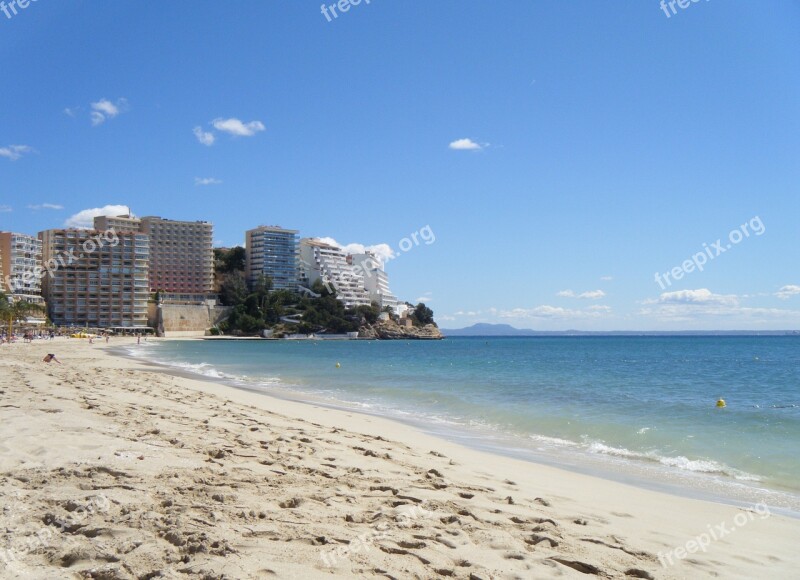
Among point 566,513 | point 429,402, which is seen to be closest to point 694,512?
point 566,513

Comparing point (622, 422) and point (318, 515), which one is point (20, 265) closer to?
point (622, 422)

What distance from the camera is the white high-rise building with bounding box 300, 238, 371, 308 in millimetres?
138875

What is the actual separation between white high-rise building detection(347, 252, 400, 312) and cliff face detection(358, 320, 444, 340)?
1132cm

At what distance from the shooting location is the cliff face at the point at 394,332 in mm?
130500

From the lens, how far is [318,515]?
15.3ft

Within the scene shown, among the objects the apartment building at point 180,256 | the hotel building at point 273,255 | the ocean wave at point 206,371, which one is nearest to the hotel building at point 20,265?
the apartment building at point 180,256

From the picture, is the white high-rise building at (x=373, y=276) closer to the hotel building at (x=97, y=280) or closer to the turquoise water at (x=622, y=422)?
the hotel building at (x=97, y=280)

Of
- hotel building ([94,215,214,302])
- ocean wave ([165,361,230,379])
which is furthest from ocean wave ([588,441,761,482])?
hotel building ([94,215,214,302])

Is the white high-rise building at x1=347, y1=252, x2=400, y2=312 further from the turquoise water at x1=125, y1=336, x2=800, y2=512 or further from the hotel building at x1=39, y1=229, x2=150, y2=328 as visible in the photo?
the turquoise water at x1=125, y1=336, x2=800, y2=512

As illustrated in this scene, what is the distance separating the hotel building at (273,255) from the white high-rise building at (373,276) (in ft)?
66.4

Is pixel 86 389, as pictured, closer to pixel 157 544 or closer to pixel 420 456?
pixel 420 456

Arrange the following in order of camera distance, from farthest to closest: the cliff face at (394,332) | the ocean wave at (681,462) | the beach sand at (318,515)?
the cliff face at (394,332) < the ocean wave at (681,462) < the beach sand at (318,515)

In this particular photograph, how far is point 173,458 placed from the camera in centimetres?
614

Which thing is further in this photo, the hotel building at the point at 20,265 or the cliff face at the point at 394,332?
the cliff face at the point at 394,332
